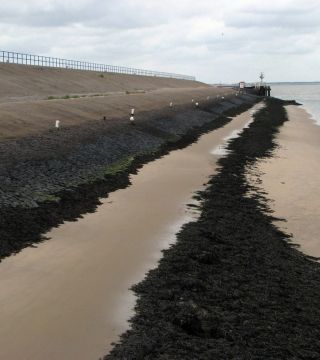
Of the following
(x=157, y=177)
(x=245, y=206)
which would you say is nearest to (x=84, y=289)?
(x=245, y=206)

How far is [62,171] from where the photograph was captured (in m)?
17.0

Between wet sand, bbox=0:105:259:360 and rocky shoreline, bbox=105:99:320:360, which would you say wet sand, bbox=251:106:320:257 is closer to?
rocky shoreline, bbox=105:99:320:360

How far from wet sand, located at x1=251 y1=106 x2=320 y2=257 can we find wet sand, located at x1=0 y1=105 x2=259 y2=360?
10.6 ft

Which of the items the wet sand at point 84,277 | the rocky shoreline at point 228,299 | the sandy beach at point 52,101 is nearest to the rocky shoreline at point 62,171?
the wet sand at point 84,277

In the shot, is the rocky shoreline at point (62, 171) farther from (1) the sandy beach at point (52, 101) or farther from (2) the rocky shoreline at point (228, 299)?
(2) the rocky shoreline at point (228, 299)

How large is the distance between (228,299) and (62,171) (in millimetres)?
9864

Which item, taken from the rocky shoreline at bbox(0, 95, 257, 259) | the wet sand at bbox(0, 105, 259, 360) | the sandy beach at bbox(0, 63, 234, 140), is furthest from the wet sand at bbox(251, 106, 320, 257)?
the sandy beach at bbox(0, 63, 234, 140)

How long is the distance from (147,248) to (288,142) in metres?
26.5

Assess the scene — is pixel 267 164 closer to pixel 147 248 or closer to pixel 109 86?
pixel 147 248

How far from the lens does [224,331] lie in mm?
7488

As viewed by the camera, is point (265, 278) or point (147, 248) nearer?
point (265, 278)

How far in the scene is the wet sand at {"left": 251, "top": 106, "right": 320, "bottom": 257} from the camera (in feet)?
44.6

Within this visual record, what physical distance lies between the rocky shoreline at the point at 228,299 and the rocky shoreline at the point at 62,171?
342cm

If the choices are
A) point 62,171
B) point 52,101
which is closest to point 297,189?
point 62,171
